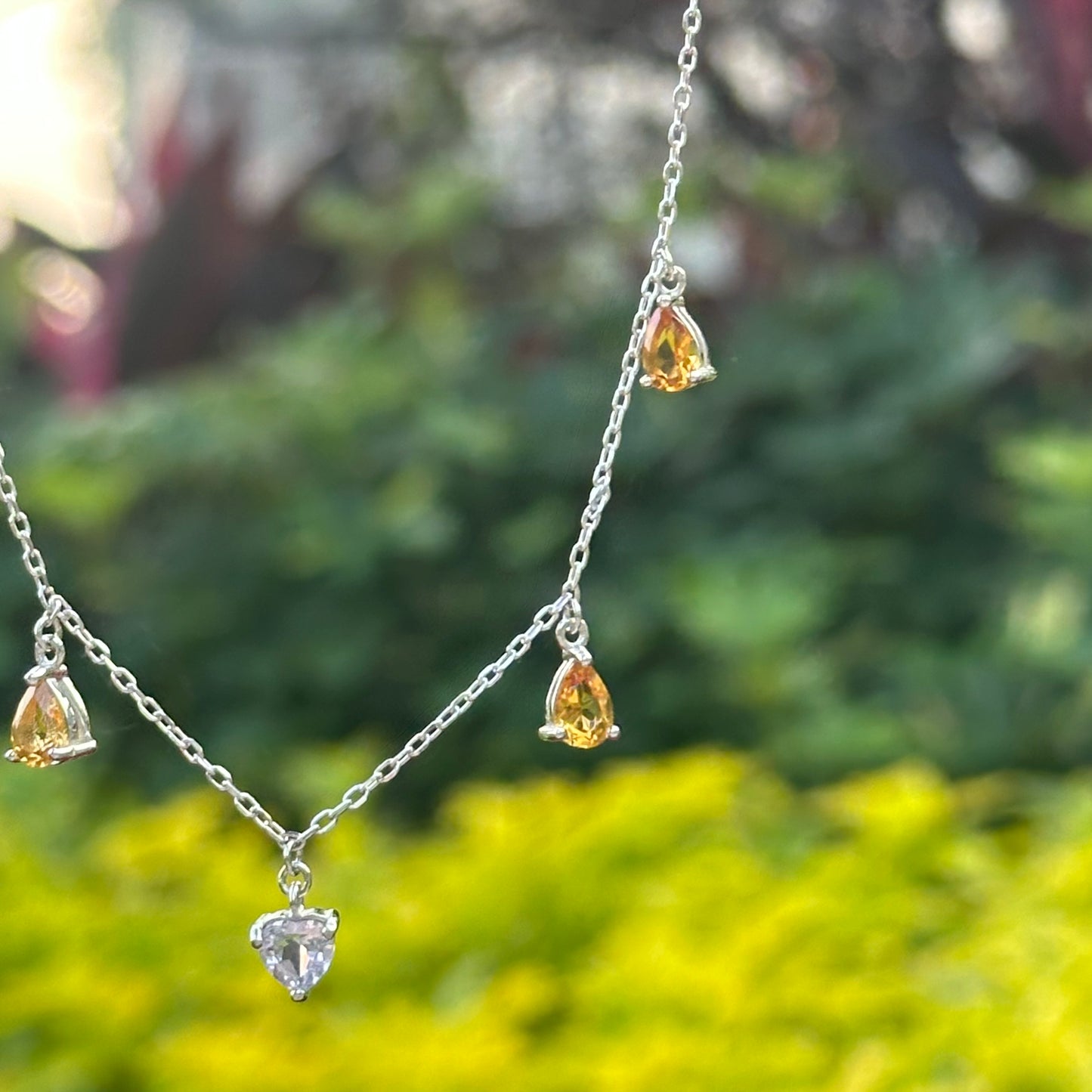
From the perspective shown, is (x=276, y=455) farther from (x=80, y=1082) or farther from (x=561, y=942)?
(x=80, y=1082)

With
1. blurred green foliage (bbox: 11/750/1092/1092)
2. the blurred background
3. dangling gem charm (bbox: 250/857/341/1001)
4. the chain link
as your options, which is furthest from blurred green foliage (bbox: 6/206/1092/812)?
dangling gem charm (bbox: 250/857/341/1001)

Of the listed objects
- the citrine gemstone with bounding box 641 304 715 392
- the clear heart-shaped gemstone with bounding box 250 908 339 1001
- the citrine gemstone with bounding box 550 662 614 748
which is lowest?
the clear heart-shaped gemstone with bounding box 250 908 339 1001

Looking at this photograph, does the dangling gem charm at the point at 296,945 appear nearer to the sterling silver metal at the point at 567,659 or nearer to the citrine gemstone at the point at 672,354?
the sterling silver metal at the point at 567,659

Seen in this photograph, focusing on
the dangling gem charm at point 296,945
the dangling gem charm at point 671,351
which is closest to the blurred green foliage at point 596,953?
the dangling gem charm at point 296,945

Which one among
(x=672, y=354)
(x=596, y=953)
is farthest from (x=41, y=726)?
(x=596, y=953)

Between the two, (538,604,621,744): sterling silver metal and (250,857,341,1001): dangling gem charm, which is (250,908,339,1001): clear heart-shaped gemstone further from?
(538,604,621,744): sterling silver metal

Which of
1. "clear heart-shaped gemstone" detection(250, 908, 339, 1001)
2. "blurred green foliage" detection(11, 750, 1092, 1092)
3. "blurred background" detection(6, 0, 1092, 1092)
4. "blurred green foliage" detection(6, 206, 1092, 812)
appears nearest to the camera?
"clear heart-shaped gemstone" detection(250, 908, 339, 1001)

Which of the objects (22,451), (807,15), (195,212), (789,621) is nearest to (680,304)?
(789,621)
